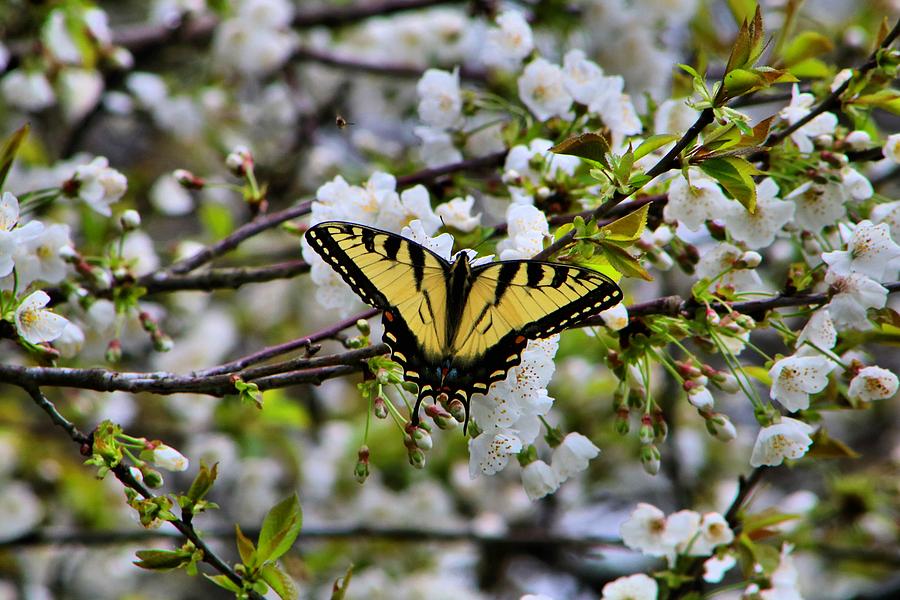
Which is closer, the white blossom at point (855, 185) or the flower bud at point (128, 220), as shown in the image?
the white blossom at point (855, 185)

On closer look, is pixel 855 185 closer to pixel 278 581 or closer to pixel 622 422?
pixel 622 422

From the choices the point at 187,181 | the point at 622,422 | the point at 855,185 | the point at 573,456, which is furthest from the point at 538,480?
the point at 187,181

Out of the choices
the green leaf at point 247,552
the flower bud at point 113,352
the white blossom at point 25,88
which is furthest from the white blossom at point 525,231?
the white blossom at point 25,88

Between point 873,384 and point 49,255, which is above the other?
point 873,384

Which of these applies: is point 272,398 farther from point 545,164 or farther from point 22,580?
point 545,164

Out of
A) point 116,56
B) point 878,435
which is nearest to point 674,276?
point 878,435

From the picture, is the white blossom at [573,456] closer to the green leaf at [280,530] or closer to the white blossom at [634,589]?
the white blossom at [634,589]
